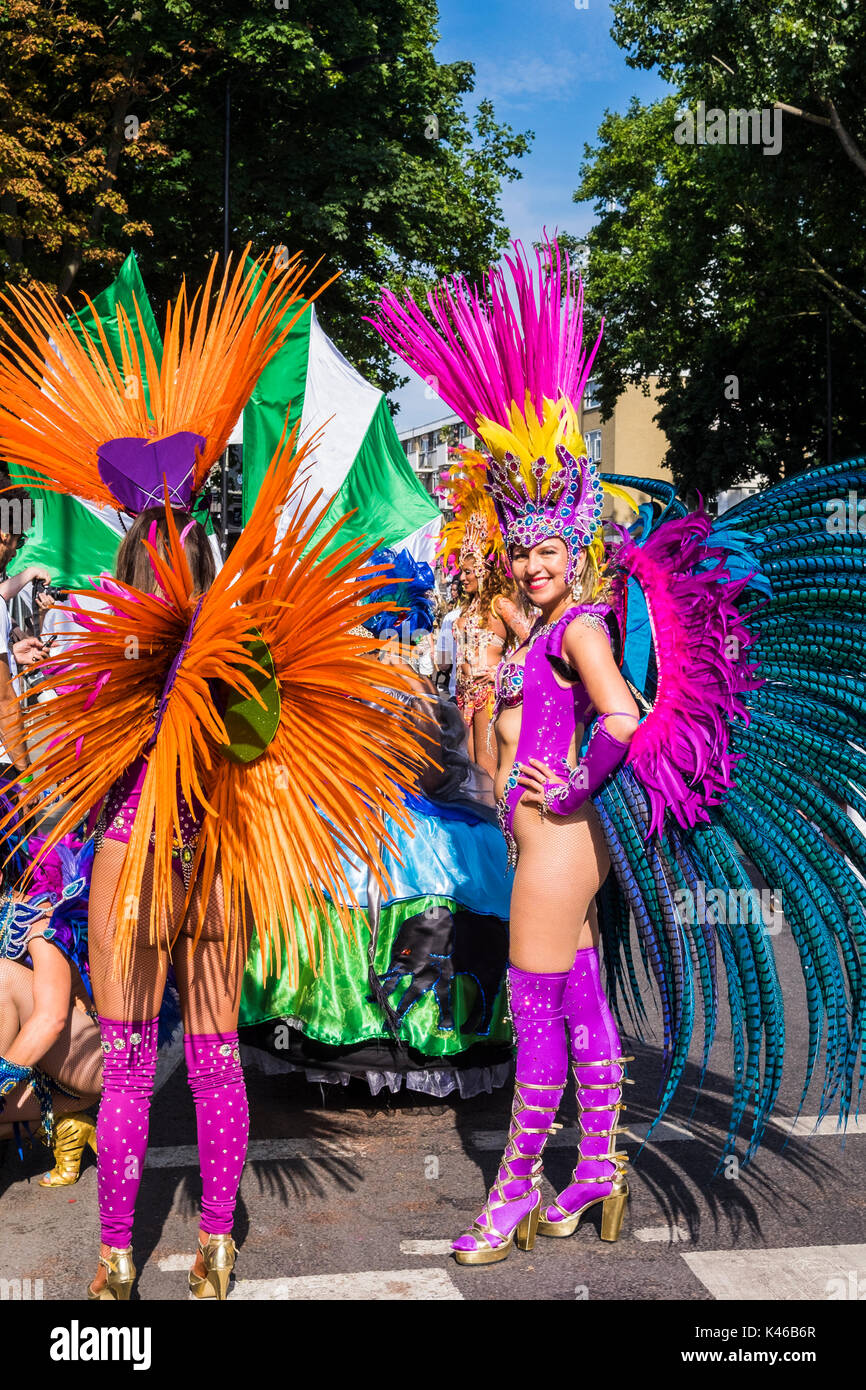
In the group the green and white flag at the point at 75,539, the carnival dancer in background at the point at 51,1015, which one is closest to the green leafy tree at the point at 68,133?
the green and white flag at the point at 75,539

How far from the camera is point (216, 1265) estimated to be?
2.75 meters

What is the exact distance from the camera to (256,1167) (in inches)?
144

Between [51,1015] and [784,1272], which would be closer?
[784,1272]

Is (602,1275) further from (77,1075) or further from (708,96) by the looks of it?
(708,96)

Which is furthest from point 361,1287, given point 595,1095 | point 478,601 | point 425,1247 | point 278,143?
point 278,143

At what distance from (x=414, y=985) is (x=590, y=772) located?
1210mm

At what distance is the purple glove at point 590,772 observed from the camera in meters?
2.93

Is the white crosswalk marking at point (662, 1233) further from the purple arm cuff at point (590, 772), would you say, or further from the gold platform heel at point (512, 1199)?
the purple arm cuff at point (590, 772)

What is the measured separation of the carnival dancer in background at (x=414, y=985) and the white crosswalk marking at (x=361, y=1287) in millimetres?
892

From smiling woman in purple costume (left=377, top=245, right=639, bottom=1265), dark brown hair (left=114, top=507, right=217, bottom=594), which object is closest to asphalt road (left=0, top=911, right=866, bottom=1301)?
smiling woman in purple costume (left=377, top=245, right=639, bottom=1265)

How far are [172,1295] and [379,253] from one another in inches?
711

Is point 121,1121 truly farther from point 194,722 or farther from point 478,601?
point 478,601

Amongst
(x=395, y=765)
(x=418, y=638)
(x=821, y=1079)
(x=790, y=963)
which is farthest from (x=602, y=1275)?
(x=790, y=963)

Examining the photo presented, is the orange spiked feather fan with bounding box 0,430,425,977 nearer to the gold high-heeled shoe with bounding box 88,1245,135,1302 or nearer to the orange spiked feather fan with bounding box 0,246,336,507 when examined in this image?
the orange spiked feather fan with bounding box 0,246,336,507
